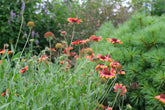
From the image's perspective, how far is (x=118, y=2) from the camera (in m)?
3.94

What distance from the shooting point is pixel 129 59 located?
162 centimetres

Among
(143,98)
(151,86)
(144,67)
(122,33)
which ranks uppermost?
(122,33)

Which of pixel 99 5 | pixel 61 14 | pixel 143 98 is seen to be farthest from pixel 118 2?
pixel 143 98

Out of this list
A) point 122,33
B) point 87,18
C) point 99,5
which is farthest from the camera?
point 99,5

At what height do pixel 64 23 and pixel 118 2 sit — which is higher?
pixel 118 2

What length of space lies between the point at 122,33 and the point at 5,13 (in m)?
2.25

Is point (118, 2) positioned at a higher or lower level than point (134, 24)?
higher

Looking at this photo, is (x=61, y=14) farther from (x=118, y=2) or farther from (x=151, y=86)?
(x=151, y=86)

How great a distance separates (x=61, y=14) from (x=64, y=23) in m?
0.24

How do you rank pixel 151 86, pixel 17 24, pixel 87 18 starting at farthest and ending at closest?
pixel 87 18 < pixel 17 24 < pixel 151 86

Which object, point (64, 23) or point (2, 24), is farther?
point (64, 23)

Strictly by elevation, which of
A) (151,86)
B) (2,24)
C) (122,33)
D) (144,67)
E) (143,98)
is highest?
(2,24)

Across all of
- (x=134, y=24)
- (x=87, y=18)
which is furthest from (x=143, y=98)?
(x=87, y=18)

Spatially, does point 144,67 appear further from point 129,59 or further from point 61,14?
point 61,14
